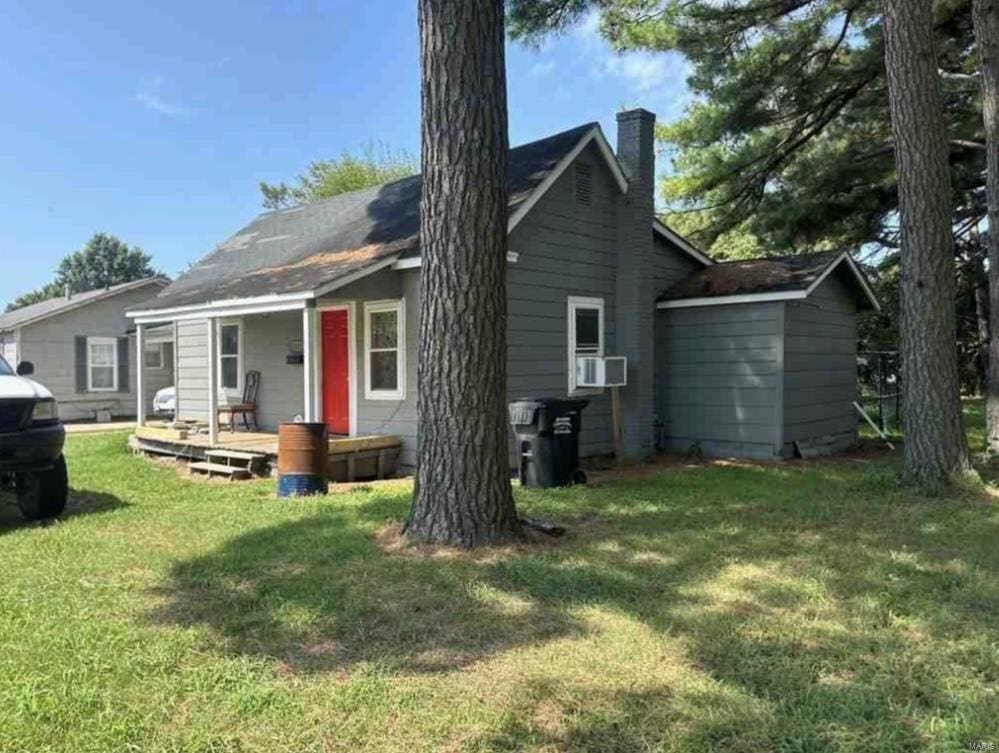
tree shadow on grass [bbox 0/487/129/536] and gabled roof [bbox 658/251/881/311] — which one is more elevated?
gabled roof [bbox 658/251/881/311]

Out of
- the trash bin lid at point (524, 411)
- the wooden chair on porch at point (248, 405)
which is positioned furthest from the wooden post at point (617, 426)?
the wooden chair on porch at point (248, 405)

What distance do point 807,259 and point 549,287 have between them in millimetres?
4511

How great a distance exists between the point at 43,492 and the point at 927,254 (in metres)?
8.92

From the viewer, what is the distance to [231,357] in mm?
13859

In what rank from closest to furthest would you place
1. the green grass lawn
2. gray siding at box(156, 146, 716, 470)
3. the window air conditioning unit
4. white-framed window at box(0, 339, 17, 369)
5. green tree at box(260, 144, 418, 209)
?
the green grass lawn < gray siding at box(156, 146, 716, 470) < the window air conditioning unit < white-framed window at box(0, 339, 17, 369) < green tree at box(260, 144, 418, 209)

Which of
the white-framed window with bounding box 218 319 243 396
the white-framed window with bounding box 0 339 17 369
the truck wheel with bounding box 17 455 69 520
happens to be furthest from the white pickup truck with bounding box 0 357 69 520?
the white-framed window with bounding box 0 339 17 369

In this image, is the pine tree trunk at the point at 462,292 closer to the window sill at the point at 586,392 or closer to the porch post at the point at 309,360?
the porch post at the point at 309,360

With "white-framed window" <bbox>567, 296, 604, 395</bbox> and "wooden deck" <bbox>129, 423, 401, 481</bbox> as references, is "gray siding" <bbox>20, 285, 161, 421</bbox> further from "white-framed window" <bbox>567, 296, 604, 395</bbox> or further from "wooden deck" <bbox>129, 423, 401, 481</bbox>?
"white-framed window" <bbox>567, 296, 604, 395</bbox>

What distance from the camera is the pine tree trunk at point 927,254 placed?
7.85 meters

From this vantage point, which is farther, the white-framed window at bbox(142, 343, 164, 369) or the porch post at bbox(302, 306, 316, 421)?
the white-framed window at bbox(142, 343, 164, 369)

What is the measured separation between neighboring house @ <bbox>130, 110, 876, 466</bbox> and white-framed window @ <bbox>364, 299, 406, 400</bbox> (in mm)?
22

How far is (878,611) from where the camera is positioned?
4.11 m

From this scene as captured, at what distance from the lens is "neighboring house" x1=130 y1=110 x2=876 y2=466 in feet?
32.8

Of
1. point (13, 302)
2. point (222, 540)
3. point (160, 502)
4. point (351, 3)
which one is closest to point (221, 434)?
point (160, 502)
